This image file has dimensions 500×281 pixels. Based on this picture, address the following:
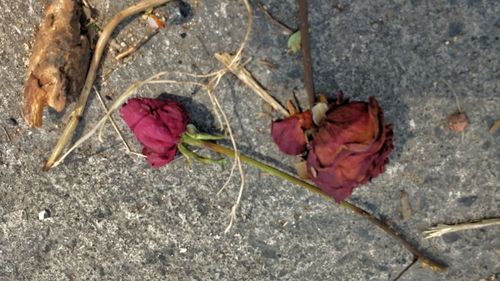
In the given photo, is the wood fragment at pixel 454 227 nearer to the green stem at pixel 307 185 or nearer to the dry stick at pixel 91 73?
the green stem at pixel 307 185

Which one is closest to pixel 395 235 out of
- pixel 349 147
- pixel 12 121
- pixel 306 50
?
pixel 349 147

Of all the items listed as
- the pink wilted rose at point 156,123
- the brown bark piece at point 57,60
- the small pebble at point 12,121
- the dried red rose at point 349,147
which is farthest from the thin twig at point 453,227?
the small pebble at point 12,121

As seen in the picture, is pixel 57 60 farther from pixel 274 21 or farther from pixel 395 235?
pixel 395 235

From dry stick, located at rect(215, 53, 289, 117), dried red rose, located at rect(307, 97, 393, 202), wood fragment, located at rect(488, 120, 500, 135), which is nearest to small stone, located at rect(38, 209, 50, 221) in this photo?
dry stick, located at rect(215, 53, 289, 117)

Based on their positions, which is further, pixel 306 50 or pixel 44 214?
pixel 44 214

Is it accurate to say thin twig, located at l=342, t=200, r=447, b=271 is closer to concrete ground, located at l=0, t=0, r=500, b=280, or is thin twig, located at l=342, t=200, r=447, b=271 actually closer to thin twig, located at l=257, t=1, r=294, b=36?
concrete ground, located at l=0, t=0, r=500, b=280

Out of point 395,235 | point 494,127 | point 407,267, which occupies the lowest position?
point 407,267
